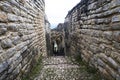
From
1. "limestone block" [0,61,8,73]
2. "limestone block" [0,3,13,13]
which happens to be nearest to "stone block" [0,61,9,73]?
"limestone block" [0,61,8,73]

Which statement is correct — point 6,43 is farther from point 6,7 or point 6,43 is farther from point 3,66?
point 6,7

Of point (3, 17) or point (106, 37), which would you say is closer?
point (3, 17)

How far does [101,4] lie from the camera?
3459 millimetres

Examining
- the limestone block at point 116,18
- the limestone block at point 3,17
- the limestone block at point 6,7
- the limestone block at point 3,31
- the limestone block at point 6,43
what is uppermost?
the limestone block at point 6,7

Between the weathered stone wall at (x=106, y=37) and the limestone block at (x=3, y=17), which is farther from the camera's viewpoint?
the weathered stone wall at (x=106, y=37)

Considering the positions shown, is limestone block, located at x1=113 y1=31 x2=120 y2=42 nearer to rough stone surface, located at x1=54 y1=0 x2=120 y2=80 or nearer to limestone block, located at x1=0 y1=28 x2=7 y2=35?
rough stone surface, located at x1=54 y1=0 x2=120 y2=80

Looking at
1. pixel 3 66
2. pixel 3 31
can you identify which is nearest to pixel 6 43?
pixel 3 31

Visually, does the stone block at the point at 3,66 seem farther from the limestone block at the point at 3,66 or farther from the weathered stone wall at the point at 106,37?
the weathered stone wall at the point at 106,37

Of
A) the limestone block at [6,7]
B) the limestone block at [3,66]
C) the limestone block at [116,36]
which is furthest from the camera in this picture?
the limestone block at [116,36]

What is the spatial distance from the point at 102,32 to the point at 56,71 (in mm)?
2004

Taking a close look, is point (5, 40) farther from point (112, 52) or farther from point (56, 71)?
point (56, 71)

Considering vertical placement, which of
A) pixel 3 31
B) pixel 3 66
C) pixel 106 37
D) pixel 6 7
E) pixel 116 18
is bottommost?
pixel 3 66

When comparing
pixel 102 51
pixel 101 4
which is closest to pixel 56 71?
pixel 102 51

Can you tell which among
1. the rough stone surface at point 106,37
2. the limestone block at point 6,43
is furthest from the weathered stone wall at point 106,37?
the limestone block at point 6,43
